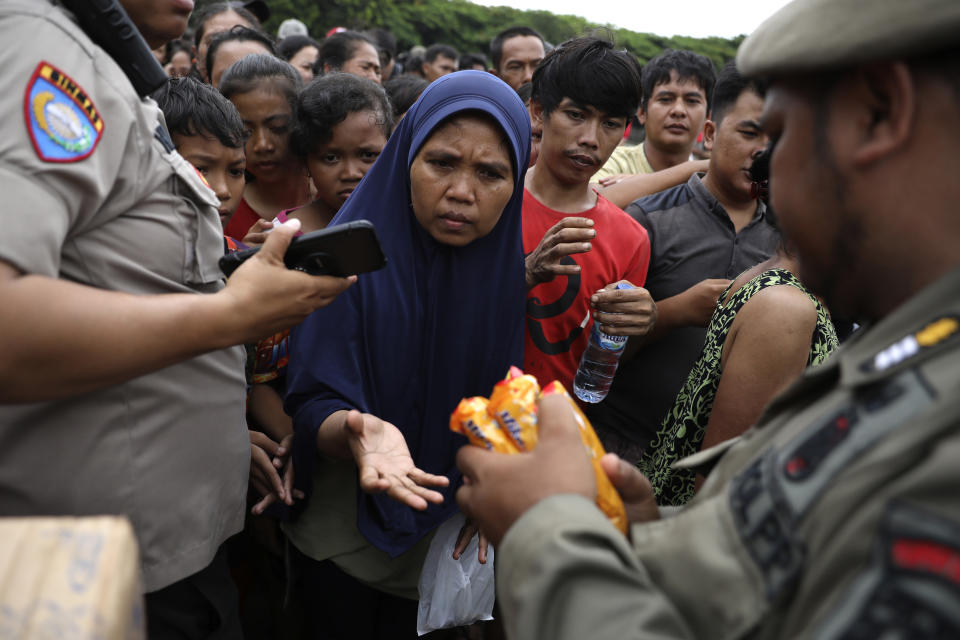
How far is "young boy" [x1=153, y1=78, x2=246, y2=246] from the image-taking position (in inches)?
94.9

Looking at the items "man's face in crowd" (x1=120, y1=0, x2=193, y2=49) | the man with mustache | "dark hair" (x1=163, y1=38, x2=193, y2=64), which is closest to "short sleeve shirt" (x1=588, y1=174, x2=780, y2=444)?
the man with mustache

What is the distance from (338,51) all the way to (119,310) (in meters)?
4.74

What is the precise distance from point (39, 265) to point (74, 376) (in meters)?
0.21

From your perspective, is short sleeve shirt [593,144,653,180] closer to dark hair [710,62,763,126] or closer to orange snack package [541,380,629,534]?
dark hair [710,62,763,126]

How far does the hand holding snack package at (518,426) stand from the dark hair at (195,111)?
5.62 ft

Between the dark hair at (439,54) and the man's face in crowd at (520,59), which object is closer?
the man's face in crowd at (520,59)

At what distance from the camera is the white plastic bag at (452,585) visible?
7.04 ft

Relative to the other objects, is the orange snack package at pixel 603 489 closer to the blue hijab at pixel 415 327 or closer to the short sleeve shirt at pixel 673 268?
the blue hijab at pixel 415 327

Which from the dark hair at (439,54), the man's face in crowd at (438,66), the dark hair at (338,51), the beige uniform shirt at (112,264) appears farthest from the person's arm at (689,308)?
the dark hair at (439,54)

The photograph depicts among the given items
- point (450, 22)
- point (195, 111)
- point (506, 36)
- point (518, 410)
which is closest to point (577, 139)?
point (195, 111)

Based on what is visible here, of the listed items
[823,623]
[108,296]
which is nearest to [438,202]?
[108,296]

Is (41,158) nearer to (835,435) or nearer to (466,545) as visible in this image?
(835,435)

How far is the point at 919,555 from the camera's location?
669 millimetres

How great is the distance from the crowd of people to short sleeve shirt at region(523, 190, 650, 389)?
1 centimetres
